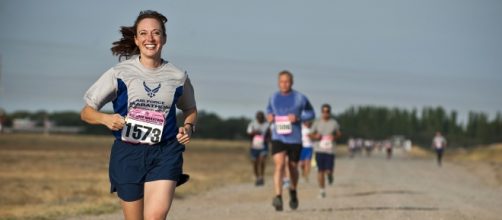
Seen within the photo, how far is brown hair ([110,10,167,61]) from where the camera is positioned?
8375 mm

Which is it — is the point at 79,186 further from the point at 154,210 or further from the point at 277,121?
the point at 154,210

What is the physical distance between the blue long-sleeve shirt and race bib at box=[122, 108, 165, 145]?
7563 millimetres

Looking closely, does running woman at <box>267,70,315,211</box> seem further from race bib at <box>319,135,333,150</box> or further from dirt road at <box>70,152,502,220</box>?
race bib at <box>319,135,333,150</box>

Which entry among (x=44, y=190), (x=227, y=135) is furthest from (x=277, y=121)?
(x=227, y=135)

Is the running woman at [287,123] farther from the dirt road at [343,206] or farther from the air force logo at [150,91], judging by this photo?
the air force logo at [150,91]

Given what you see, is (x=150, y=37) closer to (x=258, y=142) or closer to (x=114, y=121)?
(x=114, y=121)

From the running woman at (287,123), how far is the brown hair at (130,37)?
704 centimetres

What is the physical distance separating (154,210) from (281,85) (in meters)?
7.73

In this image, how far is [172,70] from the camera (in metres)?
8.42

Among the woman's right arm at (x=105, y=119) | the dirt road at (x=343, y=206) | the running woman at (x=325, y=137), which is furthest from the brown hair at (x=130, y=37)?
the running woman at (x=325, y=137)

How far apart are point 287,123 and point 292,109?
0.69ft

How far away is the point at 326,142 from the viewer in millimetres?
22188

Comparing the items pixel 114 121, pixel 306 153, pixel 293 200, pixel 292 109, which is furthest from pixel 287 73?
pixel 306 153

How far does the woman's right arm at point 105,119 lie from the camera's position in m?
7.98
